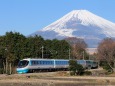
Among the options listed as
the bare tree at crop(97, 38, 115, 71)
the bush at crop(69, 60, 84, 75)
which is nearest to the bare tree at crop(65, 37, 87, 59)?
the bare tree at crop(97, 38, 115, 71)

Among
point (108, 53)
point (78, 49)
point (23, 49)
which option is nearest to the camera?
point (23, 49)

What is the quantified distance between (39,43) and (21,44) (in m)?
12.1

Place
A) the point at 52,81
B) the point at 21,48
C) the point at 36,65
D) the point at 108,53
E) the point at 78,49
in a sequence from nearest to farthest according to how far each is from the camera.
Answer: the point at 52,81, the point at 36,65, the point at 21,48, the point at 108,53, the point at 78,49

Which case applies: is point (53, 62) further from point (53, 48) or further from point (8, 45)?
point (53, 48)

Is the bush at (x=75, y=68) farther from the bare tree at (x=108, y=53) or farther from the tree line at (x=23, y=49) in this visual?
the bare tree at (x=108, y=53)

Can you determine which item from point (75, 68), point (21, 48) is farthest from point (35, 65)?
point (21, 48)

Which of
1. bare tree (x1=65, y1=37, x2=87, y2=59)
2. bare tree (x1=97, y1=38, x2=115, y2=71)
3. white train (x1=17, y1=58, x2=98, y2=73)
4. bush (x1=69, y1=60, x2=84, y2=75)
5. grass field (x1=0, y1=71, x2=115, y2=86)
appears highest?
bare tree (x1=65, y1=37, x2=87, y2=59)

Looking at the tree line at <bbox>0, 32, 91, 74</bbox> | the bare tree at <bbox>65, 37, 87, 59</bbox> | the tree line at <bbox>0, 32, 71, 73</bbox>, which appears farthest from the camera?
the bare tree at <bbox>65, 37, 87, 59</bbox>

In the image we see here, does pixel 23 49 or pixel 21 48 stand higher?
pixel 21 48

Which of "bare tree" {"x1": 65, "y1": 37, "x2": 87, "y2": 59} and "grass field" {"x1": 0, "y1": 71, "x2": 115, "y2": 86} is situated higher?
"bare tree" {"x1": 65, "y1": 37, "x2": 87, "y2": 59}

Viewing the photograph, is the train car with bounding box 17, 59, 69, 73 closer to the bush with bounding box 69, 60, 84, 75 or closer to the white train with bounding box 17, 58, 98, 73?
the white train with bounding box 17, 58, 98, 73

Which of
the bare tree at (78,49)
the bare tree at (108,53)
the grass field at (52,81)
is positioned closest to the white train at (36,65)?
the bare tree at (108,53)

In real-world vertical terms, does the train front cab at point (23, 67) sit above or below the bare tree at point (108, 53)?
below

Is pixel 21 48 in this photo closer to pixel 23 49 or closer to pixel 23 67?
pixel 23 49
